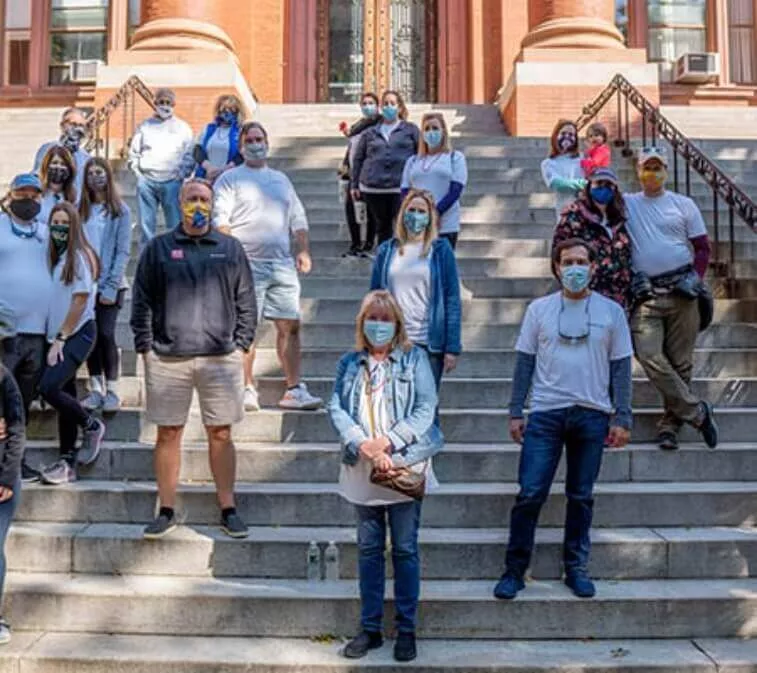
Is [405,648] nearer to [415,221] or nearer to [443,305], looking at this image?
[443,305]

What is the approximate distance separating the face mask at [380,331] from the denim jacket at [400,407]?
84mm

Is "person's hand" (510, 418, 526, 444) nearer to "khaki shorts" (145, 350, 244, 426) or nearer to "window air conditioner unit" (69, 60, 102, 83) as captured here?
"khaki shorts" (145, 350, 244, 426)

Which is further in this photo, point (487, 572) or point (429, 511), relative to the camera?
point (429, 511)

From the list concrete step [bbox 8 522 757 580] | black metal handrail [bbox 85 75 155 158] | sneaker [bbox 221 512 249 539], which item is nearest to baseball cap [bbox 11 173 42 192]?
concrete step [bbox 8 522 757 580]

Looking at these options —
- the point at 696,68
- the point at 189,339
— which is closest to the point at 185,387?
the point at 189,339

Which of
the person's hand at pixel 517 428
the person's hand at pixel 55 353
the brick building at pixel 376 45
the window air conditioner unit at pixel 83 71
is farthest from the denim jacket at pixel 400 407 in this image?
the window air conditioner unit at pixel 83 71

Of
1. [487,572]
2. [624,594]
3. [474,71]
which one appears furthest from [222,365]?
[474,71]

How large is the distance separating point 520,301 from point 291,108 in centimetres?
851

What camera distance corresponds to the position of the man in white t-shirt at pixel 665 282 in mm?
5754

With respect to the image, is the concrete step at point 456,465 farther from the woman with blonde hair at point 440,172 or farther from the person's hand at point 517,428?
the woman with blonde hair at point 440,172

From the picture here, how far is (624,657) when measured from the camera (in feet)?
14.0

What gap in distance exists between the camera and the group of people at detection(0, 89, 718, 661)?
4.23 m

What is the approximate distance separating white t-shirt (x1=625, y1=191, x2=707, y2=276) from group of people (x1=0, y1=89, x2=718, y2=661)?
0.01 metres

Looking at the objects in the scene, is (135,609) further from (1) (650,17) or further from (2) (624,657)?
(1) (650,17)
